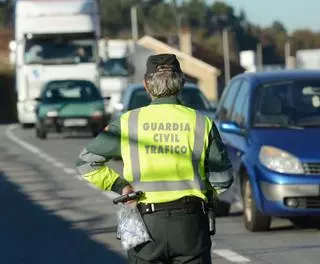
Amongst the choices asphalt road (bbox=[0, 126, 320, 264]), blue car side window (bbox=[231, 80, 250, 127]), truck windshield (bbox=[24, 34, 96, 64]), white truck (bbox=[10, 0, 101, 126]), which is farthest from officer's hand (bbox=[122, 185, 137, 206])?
truck windshield (bbox=[24, 34, 96, 64])

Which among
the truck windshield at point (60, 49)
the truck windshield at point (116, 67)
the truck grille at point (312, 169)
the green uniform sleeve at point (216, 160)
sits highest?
the green uniform sleeve at point (216, 160)

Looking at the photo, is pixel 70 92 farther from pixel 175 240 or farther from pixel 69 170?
pixel 175 240

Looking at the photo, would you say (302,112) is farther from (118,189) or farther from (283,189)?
(118,189)

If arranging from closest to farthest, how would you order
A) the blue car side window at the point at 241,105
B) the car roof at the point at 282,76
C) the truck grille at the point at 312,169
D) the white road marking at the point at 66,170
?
the white road marking at the point at 66,170, the truck grille at the point at 312,169, the blue car side window at the point at 241,105, the car roof at the point at 282,76

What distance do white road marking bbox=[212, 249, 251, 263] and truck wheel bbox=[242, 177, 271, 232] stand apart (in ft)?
3.20

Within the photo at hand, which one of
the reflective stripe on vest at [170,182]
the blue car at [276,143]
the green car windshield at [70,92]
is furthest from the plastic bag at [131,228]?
the green car windshield at [70,92]

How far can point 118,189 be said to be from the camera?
608cm

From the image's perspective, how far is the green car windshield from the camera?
32219 mm

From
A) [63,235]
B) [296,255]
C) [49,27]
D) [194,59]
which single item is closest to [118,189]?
Result: [296,255]

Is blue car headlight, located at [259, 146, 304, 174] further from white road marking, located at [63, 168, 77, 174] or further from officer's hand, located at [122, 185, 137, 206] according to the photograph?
white road marking, located at [63, 168, 77, 174]

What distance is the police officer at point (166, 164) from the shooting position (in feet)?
19.3

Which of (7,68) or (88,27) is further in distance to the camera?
(7,68)

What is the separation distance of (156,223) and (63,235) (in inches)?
272

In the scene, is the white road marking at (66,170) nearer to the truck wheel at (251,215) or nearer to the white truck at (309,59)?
the truck wheel at (251,215)
